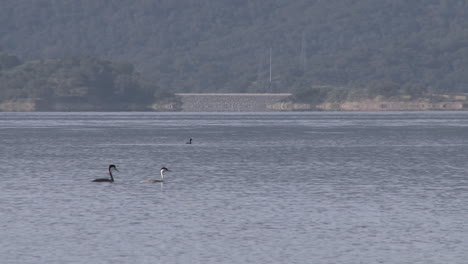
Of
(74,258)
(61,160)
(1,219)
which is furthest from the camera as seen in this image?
(61,160)

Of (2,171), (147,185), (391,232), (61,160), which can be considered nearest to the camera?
(391,232)

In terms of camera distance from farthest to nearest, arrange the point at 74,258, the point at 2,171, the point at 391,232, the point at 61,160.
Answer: the point at 61,160, the point at 2,171, the point at 391,232, the point at 74,258

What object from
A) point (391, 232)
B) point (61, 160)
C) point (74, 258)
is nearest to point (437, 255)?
point (391, 232)

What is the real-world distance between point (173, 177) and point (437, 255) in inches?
1329

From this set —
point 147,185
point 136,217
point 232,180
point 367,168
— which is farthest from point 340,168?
point 136,217

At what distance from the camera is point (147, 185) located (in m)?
62.7

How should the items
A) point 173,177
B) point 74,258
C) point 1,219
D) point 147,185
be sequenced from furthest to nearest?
point 173,177 → point 147,185 → point 1,219 → point 74,258

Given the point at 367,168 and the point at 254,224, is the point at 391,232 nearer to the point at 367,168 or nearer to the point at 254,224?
the point at 254,224

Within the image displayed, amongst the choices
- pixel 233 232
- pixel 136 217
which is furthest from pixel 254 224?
pixel 136 217

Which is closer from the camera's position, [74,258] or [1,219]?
[74,258]

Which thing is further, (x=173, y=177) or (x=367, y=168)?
(x=367, y=168)

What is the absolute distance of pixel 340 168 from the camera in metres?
77.3

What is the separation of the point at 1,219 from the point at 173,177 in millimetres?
23841

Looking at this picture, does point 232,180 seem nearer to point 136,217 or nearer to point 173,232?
point 136,217
